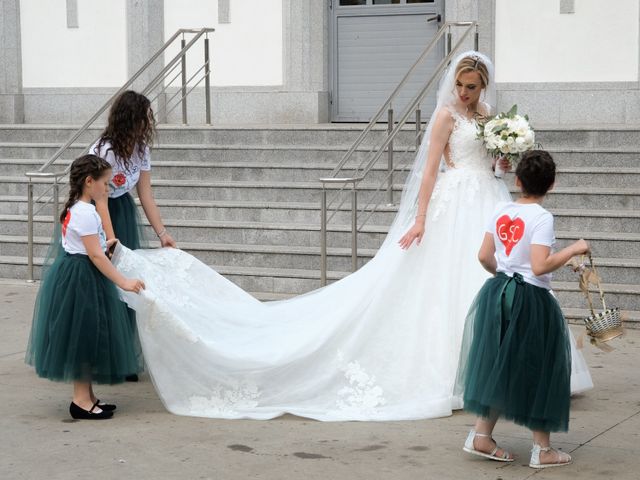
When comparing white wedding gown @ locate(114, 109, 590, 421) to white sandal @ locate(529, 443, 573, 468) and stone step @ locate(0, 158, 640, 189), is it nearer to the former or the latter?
white sandal @ locate(529, 443, 573, 468)

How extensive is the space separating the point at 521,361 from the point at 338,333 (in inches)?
63.3

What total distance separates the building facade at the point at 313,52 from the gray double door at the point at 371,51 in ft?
0.04

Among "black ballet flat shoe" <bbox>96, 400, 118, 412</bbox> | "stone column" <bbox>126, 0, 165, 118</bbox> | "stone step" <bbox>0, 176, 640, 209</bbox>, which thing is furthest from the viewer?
"stone column" <bbox>126, 0, 165, 118</bbox>

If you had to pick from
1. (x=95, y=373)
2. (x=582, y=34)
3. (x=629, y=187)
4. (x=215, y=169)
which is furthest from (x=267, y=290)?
(x=582, y=34)

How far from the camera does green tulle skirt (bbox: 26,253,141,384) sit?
20.0ft

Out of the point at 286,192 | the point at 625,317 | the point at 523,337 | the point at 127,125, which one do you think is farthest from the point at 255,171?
the point at 523,337

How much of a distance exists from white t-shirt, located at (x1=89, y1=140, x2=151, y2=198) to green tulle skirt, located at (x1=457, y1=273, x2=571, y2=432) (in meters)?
2.63

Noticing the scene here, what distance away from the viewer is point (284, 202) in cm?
1118

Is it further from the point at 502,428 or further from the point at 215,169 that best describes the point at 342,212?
the point at 502,428

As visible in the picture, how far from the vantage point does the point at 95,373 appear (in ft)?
20.2

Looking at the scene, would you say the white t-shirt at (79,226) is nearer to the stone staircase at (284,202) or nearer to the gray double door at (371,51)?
the stone staircase at (284,202)

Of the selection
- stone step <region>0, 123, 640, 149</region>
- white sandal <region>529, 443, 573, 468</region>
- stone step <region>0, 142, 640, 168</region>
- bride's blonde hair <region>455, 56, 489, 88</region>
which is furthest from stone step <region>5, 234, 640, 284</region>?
white sandal <region>529, 443, 573, 468</region>

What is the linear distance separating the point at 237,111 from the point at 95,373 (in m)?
8.26

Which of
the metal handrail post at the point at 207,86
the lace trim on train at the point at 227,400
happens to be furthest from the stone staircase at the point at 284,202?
the lace trim on train at the point at 227,400
